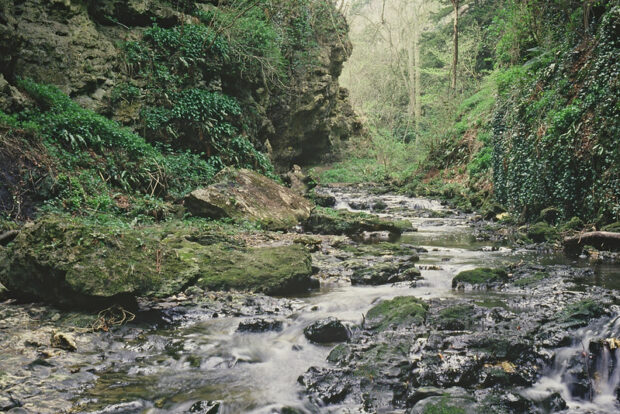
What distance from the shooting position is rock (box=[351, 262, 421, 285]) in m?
6.12

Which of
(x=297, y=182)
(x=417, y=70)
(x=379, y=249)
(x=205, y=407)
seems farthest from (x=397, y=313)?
(x=417, y=70)

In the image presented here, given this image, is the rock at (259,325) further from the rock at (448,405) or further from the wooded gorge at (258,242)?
the rock at (448,405)

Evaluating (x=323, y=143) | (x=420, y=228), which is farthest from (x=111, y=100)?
(x=323, y=143)

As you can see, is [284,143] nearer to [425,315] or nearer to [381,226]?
[381,226]

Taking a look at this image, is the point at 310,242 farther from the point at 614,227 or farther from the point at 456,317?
the point at 614,227

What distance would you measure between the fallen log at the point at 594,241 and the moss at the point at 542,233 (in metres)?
0.75

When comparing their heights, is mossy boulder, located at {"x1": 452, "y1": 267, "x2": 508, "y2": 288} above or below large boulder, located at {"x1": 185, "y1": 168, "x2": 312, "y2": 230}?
below

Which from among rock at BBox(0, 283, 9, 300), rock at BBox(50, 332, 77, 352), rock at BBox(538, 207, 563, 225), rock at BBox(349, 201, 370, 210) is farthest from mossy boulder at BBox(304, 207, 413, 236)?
rock at BBox(50, 332, 77, 352)

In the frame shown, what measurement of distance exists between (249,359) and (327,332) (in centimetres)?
82

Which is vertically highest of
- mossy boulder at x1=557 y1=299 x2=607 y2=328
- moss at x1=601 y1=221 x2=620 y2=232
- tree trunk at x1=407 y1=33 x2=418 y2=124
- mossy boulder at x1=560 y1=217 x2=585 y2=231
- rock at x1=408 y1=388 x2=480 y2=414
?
tree trunk at x1=407 y1=33 x2=418 y2=124

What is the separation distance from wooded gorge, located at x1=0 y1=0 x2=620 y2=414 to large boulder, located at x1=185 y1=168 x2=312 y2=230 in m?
0.07

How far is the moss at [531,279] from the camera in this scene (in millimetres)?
5555

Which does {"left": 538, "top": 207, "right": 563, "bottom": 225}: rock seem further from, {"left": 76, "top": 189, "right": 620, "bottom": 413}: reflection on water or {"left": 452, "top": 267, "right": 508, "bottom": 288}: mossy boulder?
{"left": 452, "top": 267, "right": 508, "bottom": 288}: mossy boulder

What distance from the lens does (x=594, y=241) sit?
7.11 meters
